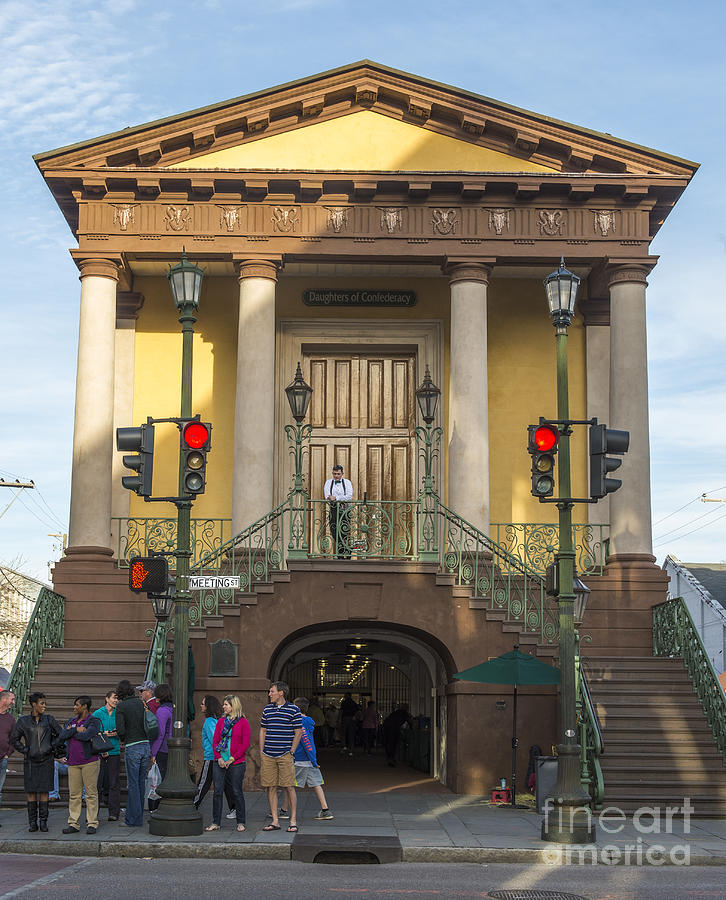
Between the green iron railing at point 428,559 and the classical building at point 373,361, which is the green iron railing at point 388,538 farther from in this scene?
the green iron railing at point 428,559

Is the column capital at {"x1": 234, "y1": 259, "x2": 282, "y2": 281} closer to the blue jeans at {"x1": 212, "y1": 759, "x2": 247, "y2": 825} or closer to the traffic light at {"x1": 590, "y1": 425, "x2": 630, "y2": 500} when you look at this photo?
the traffic light at {"x1": 590, "y1": 425, "x2": 630, "y2": 500}

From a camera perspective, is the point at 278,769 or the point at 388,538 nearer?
the point at 278,769

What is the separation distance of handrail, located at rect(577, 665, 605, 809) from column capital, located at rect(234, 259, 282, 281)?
960cm

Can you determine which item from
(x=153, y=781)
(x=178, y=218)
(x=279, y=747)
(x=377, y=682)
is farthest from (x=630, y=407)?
(x=377, y=682)

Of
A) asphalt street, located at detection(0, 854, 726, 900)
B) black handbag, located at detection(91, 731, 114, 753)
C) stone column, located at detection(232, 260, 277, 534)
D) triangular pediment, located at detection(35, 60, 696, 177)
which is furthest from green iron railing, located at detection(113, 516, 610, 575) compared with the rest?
asphalt street, located at detection(0, 854, 726, 900)

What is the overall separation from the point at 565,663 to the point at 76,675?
318 inches

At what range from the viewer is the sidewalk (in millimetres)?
12648

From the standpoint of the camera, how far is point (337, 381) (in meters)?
25.0

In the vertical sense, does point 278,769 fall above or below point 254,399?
below

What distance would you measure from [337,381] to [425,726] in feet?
23.7

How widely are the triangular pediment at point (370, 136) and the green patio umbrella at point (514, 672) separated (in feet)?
32.5

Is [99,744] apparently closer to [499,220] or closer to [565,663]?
[565,663]

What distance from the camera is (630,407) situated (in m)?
21.8

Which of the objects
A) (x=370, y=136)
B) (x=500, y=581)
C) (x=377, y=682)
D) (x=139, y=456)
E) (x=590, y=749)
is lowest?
(x=590, y=749)
